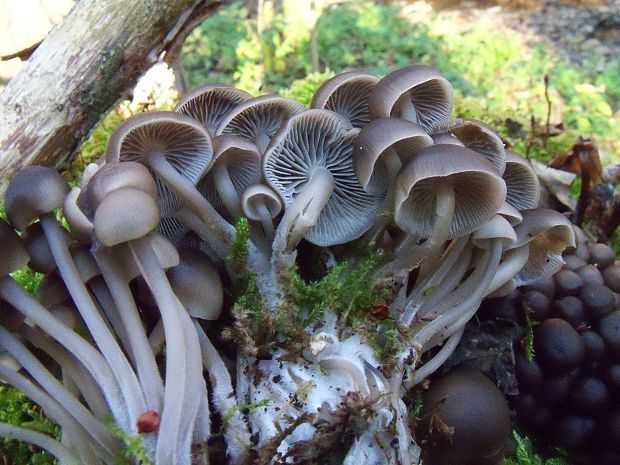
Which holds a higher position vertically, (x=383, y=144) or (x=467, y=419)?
(x=383, y=144)

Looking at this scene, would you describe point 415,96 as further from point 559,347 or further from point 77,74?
point 77,74

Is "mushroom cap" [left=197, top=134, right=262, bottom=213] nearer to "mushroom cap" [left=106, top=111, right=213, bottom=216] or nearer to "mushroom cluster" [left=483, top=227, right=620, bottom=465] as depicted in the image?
"mushroom cap" [left=106, top=111, right=213, bottom=216]

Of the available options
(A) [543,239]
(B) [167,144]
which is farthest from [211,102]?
(A) [543,239]

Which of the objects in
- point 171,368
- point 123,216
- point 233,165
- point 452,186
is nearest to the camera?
point 123,216

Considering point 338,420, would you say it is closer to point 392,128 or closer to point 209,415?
point 209,415

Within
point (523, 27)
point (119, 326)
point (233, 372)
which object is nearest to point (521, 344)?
point (233, 372)

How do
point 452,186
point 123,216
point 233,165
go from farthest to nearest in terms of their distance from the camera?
point 233,165 → point 452,186 → point 123,216
